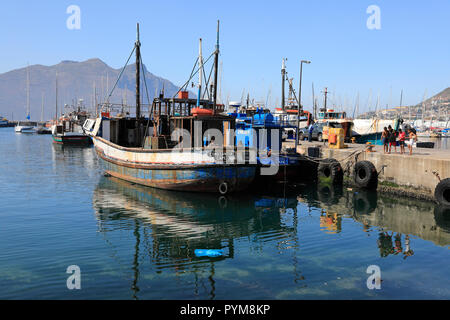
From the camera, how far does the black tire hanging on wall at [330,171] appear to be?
23.8m

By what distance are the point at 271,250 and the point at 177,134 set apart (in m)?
11.8

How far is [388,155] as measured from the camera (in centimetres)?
2105

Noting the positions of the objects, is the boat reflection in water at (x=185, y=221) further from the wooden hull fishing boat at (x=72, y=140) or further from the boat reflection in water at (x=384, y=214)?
the wooden hull fishing boat at (x=72, y=140)

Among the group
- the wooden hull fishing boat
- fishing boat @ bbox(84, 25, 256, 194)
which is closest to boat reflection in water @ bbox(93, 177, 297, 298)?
fishing boat @ bbox(84, 25, 256, 194)

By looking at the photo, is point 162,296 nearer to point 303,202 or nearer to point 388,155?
point 303,202

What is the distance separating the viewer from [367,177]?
70.9ft

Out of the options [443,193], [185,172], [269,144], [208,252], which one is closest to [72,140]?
[269,144]

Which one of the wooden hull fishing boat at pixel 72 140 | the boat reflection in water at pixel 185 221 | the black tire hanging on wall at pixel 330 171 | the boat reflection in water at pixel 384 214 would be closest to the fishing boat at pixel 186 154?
the boat reflection in water at pixel 185 221

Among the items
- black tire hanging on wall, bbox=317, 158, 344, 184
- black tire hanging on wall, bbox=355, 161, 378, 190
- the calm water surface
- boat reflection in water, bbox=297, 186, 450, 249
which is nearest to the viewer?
the calm water surface

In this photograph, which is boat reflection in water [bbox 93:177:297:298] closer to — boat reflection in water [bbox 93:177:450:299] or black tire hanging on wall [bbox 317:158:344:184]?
boat reflection in water [bbox 93:177:450:299]

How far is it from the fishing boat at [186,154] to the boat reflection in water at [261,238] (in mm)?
950

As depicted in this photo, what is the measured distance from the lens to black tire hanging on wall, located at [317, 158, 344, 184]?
2381 cm

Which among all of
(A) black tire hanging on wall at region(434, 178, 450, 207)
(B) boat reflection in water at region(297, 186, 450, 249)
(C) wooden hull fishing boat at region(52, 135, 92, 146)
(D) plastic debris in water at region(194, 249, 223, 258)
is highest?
(C) wooden hull fishing boat at region(52, 135, 92, 146)

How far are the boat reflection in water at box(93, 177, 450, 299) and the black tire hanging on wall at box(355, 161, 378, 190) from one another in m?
0.81
